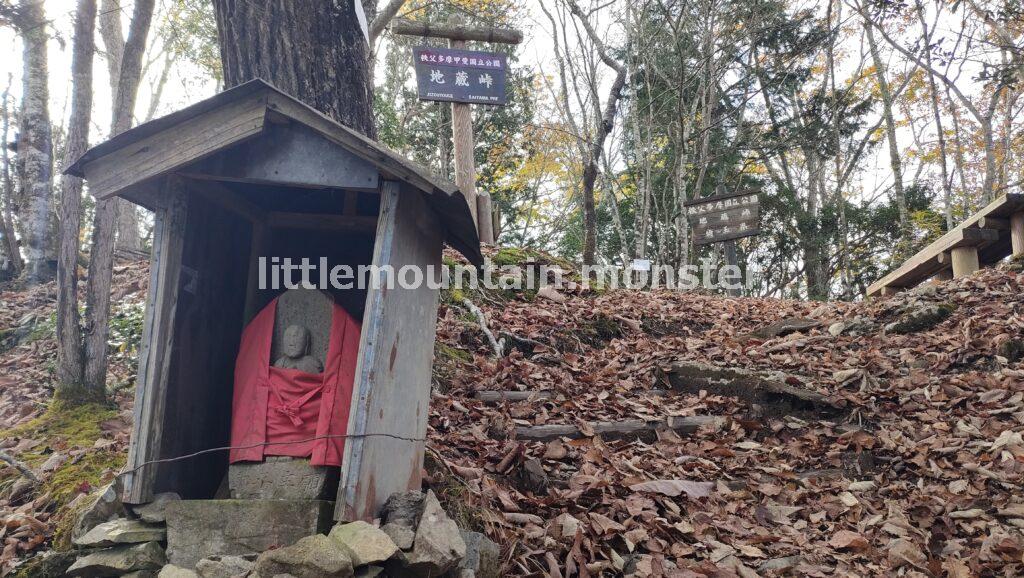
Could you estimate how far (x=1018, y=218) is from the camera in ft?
29.6

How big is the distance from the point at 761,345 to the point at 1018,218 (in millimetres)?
4900

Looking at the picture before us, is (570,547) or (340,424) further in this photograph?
(570,547)

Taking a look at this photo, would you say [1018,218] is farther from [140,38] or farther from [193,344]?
[140,38]

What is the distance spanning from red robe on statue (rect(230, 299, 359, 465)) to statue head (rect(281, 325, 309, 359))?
0.10 metres

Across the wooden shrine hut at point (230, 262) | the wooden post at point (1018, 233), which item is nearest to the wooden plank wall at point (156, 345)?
the wooden shrine hut at point (230, 262)

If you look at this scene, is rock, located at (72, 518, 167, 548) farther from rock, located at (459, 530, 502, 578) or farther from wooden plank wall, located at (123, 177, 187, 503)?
rock, located at (459, 530, 502, 578)

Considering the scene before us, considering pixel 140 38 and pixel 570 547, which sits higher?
pixel 140 38

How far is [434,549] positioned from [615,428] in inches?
120

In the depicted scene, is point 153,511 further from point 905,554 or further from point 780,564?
point 905,554

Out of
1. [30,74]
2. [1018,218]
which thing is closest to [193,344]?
[30,74]

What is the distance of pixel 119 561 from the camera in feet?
8.89

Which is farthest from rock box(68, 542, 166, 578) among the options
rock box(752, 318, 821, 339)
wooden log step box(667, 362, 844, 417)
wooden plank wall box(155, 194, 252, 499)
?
rock box(752, 318, 821, 339)

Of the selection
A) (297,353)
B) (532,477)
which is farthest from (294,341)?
(532,477)

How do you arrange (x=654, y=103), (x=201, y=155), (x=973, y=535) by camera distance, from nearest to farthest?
(x=201, y=155) < (x=973, y=535) < (x=654, y=103)
